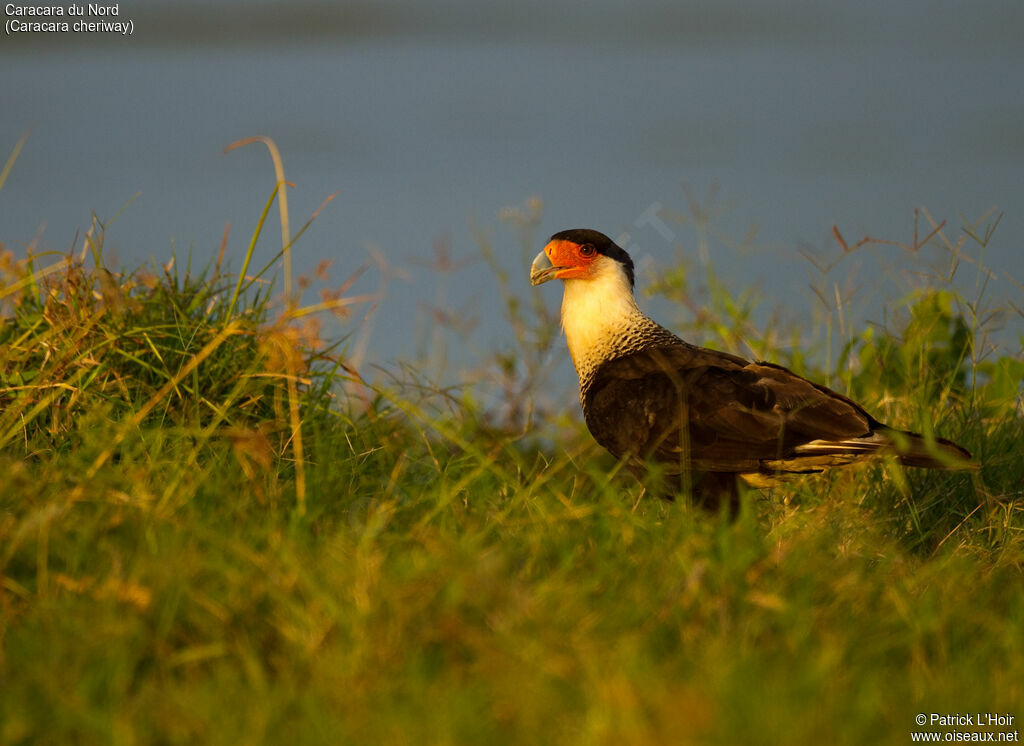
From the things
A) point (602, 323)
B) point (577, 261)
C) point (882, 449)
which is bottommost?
point (882, 449)

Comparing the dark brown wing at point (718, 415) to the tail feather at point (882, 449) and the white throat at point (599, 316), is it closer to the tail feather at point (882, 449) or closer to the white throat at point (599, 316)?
the tail feather at point (882, 449)

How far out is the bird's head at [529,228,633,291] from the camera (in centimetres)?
538

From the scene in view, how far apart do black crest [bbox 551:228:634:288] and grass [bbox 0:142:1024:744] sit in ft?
4.25

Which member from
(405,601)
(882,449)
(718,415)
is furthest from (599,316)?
(405,601)

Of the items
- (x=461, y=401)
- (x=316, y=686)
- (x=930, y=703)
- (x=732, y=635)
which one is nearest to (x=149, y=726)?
(x=316, y=686)

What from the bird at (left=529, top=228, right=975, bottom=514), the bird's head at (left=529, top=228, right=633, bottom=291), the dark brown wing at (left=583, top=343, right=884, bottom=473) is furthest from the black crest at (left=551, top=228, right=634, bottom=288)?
the dark brown wing at (left=583, top=343, right=884, bottom=473)

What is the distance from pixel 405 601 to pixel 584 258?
295cm

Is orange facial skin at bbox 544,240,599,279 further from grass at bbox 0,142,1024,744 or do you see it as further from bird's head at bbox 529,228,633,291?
grass at bbox 0,142,1024,744

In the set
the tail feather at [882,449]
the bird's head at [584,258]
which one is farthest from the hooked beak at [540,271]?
the tail feather at [882,449]

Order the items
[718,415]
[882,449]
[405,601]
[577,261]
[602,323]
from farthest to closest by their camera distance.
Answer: [577,261]
[602,323]
[718,415]
[882,449]
[405,601]

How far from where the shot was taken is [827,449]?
4422 mm

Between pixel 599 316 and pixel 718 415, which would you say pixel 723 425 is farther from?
pixel 599 316

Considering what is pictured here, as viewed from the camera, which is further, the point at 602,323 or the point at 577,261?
the point at 577,261

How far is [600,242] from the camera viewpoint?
17.7ft
